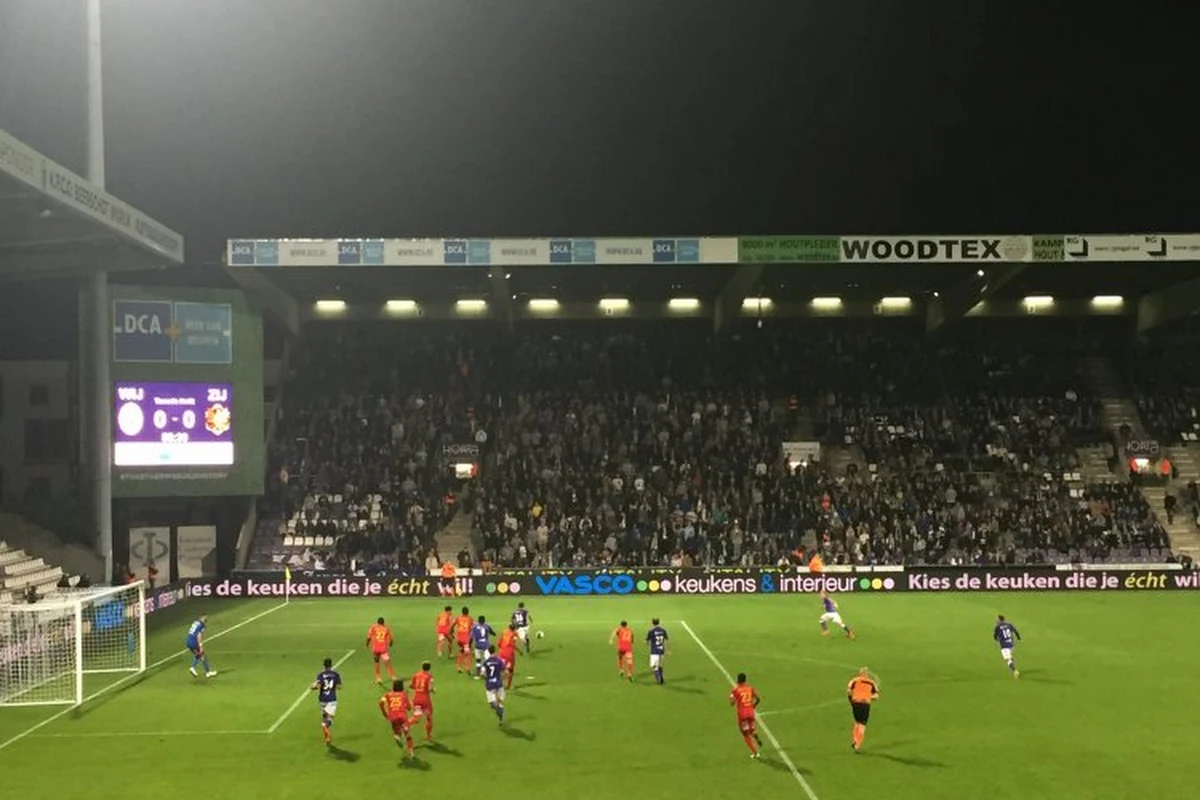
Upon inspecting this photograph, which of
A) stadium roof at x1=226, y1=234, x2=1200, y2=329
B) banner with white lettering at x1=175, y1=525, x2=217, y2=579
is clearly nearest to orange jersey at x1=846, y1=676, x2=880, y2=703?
stadium roof at x1=226, y1=234, x2=1200, y2=329

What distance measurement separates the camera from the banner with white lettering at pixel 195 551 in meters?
44.1

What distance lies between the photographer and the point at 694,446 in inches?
1901

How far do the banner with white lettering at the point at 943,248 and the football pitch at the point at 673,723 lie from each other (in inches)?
632

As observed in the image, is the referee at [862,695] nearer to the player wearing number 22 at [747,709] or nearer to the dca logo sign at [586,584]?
the player wearing number 22 at [747,709]

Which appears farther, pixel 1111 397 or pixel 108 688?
pixel 1111 397

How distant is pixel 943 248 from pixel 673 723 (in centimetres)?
2851

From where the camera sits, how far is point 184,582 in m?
40.0

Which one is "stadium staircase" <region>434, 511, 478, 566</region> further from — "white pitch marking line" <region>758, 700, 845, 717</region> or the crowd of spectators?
"white pitch marking line" <region>758, 700, 845, 717</region>

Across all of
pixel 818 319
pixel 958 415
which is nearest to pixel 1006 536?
pixel 958 415

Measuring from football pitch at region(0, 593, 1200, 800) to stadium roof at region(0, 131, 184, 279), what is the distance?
12164mm

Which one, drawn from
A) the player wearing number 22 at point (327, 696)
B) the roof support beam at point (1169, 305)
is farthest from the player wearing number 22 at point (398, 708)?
the roof support beam at point (1169, 305)

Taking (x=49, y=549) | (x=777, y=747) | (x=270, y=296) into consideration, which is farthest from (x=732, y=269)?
(x=777, y=747)

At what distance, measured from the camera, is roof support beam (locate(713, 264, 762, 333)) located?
4462 centimetres

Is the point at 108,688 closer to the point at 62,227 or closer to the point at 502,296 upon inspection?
the point at 62,227
